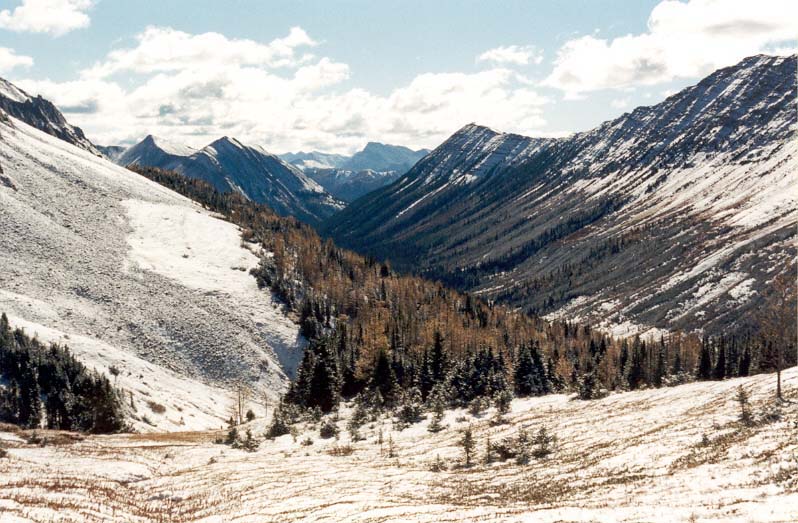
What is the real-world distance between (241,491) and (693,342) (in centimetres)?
19383

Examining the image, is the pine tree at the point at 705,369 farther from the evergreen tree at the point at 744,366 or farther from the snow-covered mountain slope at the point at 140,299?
the snow-covered mountain slope at the point at 140,299

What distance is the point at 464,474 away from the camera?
42406mm

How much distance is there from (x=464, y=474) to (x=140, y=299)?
4443 inches

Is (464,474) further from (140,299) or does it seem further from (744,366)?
(140,299)

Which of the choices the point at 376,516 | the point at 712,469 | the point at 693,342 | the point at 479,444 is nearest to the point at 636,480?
the point at 712,469

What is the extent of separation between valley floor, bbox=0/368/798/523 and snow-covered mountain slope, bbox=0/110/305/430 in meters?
41.1

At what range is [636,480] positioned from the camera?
32.6 m

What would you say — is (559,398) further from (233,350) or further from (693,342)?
(693,342)

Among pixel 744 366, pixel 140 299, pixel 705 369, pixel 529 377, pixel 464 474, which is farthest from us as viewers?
pixel 140 299

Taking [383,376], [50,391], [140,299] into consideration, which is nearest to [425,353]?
[383,376]

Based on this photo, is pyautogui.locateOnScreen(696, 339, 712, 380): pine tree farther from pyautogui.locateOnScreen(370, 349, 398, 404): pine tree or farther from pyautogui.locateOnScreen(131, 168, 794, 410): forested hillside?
pyautogui.locateOnScreen(370, 349, 398, 404): pine tree

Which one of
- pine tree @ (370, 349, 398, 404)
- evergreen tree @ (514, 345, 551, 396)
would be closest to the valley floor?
evergreen tree @ (514, 345, 551, 396)

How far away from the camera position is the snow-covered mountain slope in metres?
107

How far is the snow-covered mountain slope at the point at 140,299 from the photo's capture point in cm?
10706
